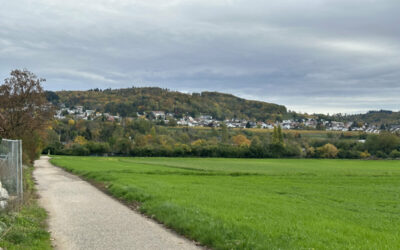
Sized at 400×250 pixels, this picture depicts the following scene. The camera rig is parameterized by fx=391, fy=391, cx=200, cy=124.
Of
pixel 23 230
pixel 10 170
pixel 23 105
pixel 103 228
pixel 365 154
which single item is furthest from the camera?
pixel 365 154

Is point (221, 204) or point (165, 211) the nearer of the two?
point (165, 211)

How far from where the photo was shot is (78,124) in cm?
17525

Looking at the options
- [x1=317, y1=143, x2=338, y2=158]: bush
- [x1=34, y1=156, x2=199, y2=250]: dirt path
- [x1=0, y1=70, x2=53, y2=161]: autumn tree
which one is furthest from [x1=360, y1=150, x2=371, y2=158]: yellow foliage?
[x1=34, y1=156, x2=199, y2=250]: dirt path

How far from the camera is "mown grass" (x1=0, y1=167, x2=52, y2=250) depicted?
9.61m

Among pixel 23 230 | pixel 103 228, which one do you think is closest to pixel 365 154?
→ pixel 103 228

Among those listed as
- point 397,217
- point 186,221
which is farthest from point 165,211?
point 397,217

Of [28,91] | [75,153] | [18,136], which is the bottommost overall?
[75,153]

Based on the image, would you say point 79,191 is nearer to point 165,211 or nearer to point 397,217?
point 165,211

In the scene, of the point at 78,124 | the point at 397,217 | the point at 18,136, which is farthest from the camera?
the point at 78,124

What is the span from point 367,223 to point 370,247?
186 inches

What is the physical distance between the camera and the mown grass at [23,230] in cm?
961

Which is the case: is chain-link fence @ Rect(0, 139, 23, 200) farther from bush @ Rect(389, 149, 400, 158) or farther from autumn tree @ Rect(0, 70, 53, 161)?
bush @ Rect(389, 149, 400, 158)

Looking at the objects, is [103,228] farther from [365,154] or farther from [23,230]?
[365,154]

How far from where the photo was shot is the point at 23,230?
11.0 metres
